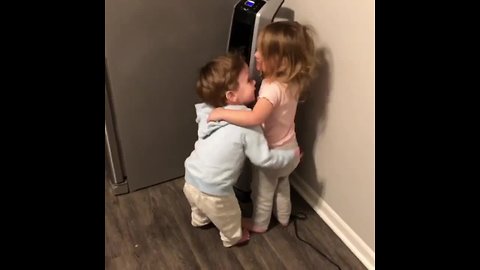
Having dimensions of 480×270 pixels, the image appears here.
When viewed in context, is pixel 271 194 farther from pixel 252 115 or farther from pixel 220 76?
pixel 220 76

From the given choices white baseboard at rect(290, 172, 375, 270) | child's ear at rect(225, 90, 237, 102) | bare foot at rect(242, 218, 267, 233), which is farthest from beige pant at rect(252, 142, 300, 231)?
child's ear at rect(225, 90, 237, 102)

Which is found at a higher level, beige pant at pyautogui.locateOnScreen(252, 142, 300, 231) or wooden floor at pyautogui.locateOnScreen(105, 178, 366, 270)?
beige pant at pyautogui.locateOnScreen(252, 142, 300, 231)

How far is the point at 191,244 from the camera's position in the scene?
68.8 inches

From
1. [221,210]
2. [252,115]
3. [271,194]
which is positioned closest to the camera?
[252,115]

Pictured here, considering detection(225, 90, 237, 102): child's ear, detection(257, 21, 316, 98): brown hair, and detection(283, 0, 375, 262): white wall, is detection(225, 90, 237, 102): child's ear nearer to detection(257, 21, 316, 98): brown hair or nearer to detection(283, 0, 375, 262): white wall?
detection(257, 21, 316, 98): brown hair

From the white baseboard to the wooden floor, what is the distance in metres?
0.02

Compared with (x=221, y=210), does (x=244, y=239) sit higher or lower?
lower

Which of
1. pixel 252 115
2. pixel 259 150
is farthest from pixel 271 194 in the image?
pixel 252 115

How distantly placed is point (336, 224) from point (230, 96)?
26.4 inches

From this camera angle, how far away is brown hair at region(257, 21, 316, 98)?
56.5 inches
